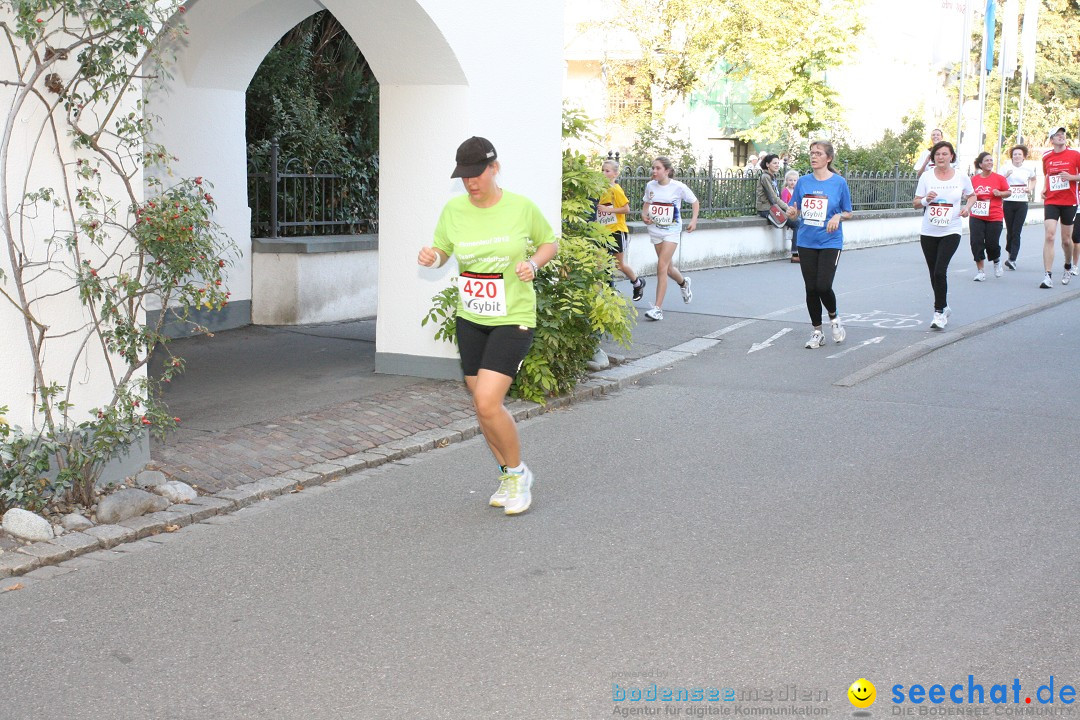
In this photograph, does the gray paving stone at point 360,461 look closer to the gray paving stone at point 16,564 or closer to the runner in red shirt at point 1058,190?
the gray paving stone at point 16,564

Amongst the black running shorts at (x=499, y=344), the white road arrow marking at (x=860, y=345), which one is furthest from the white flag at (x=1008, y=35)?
the black running shorts at (x=499, y=344)

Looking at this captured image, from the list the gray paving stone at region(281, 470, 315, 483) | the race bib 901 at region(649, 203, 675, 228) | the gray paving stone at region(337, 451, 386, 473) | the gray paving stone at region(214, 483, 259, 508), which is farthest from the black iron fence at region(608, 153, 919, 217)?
the gray paving stone at region(214, 483, 259, 508)

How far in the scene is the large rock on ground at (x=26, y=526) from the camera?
5.72 meters

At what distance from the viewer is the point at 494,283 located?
6238mm

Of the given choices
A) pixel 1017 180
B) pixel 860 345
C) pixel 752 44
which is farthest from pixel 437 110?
pixel 752 44

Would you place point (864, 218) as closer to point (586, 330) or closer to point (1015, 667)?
point (586, 330)

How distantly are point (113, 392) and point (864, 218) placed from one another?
67.0 feet

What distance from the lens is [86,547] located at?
5746 mm

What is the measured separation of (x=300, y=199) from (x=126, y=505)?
7.24m

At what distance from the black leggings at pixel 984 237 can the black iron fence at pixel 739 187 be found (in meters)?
4.23

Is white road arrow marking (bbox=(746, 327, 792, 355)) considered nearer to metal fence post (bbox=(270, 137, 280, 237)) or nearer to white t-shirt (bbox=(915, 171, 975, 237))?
white t-shirt (bbox=(915, 171, 975, 237))

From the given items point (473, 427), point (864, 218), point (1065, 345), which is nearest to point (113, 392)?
point (473, 427)

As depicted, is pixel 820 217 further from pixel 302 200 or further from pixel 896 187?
pixel 896 187

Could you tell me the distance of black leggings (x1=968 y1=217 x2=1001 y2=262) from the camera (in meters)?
17.4
